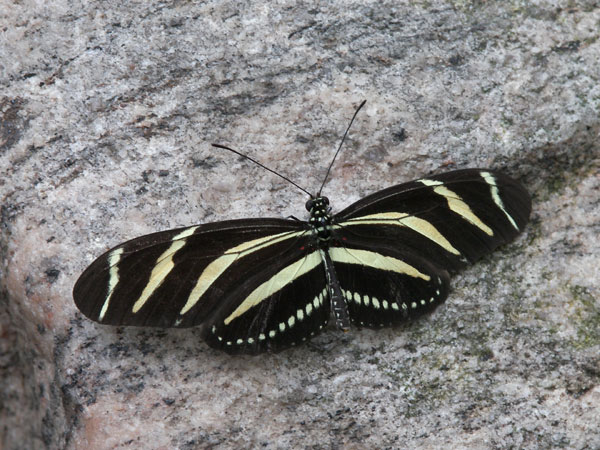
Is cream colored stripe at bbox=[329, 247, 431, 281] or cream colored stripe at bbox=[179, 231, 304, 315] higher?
cream colored stripe at bbox=[179, 231, 304, 315]

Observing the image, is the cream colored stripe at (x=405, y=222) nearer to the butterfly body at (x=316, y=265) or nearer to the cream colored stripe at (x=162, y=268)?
the butterfly body at (x=316, y=265)

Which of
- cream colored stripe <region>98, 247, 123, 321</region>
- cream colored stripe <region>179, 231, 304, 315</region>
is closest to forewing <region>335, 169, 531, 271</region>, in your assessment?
cream colored stripe <region>179, 231, 304, 315</region>

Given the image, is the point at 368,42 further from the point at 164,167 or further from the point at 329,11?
the point at 164,167

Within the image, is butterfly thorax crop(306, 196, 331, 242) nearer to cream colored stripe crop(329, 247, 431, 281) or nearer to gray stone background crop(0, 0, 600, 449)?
cream colored stripe crop(329, 247, 431, 281)

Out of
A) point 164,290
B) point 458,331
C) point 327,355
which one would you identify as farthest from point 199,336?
point 458,331

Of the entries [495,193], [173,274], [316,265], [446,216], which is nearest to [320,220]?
[316,265]

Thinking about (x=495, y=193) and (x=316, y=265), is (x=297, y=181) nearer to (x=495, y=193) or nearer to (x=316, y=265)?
(x=316, y=265)
